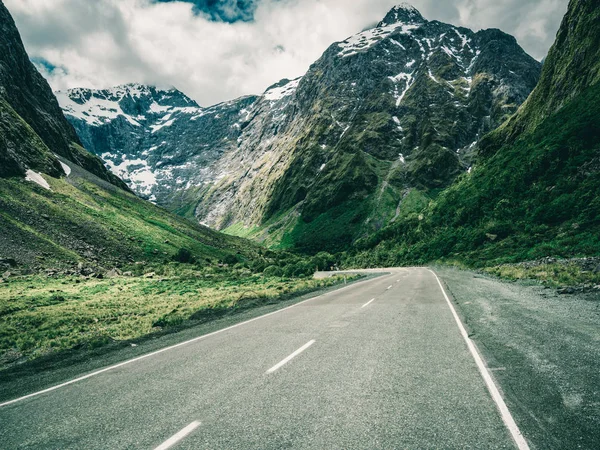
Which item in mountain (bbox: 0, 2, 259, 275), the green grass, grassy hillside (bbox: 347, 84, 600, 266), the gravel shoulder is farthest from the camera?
mountain (bbox: 0, 2, 259, 275)

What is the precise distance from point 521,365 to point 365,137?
19278 centimetres

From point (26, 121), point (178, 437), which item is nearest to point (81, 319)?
point (178, 437)

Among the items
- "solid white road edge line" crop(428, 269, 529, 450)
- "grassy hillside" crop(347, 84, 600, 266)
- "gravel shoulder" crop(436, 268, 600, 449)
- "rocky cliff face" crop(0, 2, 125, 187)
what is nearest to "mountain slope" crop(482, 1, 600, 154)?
"grassy hillside" crop(347, 84, 600, 266)

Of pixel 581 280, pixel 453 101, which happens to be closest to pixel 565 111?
pixel 581 280

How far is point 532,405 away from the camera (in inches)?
178

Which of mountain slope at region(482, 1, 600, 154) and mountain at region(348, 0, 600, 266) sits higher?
mountain slope at region(482, 1, 600, 154)

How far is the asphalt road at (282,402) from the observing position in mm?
4039

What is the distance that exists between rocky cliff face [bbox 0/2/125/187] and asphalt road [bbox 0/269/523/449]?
249ft

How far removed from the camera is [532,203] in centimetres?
4831

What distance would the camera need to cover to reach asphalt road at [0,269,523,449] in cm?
404

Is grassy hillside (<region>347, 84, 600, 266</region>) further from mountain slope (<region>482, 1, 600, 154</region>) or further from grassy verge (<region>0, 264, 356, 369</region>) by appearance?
grassy verge (<region>0, 264, 356, 369</region>)

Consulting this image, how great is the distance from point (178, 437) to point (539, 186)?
6108cm

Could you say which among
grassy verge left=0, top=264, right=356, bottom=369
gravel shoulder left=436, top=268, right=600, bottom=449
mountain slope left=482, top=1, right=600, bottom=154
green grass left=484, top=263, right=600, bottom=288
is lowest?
green grass left=484, top=263, right=600, bottom=288

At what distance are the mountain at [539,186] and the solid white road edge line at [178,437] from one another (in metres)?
31.4
